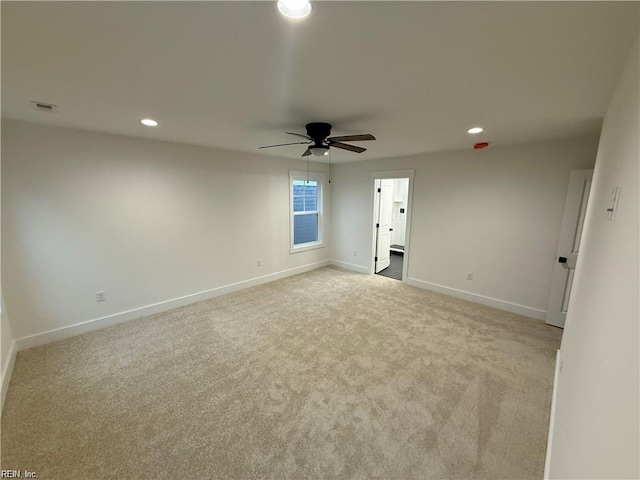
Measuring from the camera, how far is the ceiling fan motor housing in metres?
2.44

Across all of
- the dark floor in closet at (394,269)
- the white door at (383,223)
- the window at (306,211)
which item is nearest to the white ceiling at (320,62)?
the window at (306,211)

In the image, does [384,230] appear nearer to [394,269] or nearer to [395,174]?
[394,269]

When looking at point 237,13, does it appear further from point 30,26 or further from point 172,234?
point 172,234

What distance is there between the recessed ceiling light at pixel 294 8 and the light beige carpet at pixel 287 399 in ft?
7.66

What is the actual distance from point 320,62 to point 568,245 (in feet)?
11.9

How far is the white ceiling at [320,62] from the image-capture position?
1038mm

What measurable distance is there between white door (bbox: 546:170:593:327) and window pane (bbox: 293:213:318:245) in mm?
4021

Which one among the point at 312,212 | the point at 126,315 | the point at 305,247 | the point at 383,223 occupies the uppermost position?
the point at 312,212

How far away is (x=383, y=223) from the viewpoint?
5492mm

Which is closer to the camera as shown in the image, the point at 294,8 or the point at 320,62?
the point at 294,8

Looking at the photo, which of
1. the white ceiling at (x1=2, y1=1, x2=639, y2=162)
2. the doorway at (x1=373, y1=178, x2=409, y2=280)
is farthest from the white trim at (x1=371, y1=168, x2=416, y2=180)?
the white ceiling at (x1=2, y1=1, x2=639, y2=162)

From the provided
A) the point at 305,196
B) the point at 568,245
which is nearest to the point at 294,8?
the point at 568,245

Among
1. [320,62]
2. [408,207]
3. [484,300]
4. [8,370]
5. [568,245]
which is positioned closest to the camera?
[320,62]

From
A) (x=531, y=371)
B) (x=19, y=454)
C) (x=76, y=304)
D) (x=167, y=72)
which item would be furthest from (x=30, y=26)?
(x=531, y=371)
